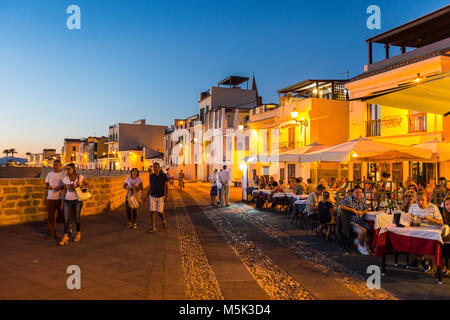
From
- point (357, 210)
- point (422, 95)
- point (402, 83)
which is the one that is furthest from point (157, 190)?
point (402, 83)

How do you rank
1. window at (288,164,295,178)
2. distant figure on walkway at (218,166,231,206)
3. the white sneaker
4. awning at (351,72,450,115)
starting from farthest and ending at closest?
1. window at (288,164,295,178)
2. distant figure on walkway at (218,166,231,206)
3. the white sneaker
4. awning at (351,72,450,115)

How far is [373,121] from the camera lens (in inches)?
778

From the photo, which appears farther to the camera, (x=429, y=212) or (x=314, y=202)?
(x=314, y=202)

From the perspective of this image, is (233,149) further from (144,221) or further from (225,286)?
(225,286)

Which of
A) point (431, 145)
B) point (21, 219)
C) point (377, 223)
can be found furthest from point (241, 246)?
point (431, 145)

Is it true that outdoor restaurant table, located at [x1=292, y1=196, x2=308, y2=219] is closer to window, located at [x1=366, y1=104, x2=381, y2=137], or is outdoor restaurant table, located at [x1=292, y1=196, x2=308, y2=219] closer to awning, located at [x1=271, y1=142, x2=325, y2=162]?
awning, located at [x1=271, y1=142, x2=325, y2=162]

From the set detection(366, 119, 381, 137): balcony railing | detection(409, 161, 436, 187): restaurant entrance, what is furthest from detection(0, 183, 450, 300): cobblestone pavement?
detection(366, 119, 381, 137): balcony railing

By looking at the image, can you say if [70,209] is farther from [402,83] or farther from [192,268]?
[402,83]

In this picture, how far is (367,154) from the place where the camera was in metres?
11.1

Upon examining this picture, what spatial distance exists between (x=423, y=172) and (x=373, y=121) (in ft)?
12.9

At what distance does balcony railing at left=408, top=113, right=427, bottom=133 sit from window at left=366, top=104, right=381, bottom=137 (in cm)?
219

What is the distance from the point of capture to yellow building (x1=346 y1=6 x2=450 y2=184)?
16.0m

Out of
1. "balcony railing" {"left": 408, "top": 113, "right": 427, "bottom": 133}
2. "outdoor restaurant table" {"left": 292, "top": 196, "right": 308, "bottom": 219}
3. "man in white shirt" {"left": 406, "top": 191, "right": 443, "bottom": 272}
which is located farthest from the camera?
"balcony railing" {"left": 408, "top": 113, "right": 427, "bottom": 133}
